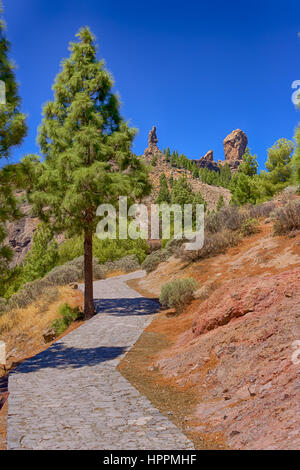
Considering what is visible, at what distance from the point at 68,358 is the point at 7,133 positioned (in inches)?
205

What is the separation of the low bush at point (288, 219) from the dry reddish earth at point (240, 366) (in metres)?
6.87

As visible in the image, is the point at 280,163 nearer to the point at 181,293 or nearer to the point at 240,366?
the point at 181,293

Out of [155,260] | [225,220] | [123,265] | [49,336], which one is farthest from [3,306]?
[123,265]

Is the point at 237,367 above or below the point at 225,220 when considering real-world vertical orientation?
below

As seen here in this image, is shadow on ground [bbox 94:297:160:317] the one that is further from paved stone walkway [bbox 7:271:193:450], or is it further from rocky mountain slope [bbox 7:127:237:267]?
rocky mountain slope [bbox 7:127:237:267]

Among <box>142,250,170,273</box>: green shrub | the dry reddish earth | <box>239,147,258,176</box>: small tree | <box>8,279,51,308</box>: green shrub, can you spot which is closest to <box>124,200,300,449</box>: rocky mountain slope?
the dry reddish earth

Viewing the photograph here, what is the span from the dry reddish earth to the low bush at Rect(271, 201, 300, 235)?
687 cm

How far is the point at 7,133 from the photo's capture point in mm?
7844

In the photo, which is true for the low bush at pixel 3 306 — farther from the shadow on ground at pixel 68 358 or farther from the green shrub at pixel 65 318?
the shadow on ground at pixel 68 358

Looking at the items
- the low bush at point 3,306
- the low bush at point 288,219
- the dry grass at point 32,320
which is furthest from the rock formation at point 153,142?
the low bush at point 288,219

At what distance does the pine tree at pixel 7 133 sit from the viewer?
7840mm

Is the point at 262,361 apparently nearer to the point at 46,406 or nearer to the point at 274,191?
the point at 46,406

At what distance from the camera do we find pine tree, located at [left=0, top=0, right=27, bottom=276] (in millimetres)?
7840

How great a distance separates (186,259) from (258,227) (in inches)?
159
